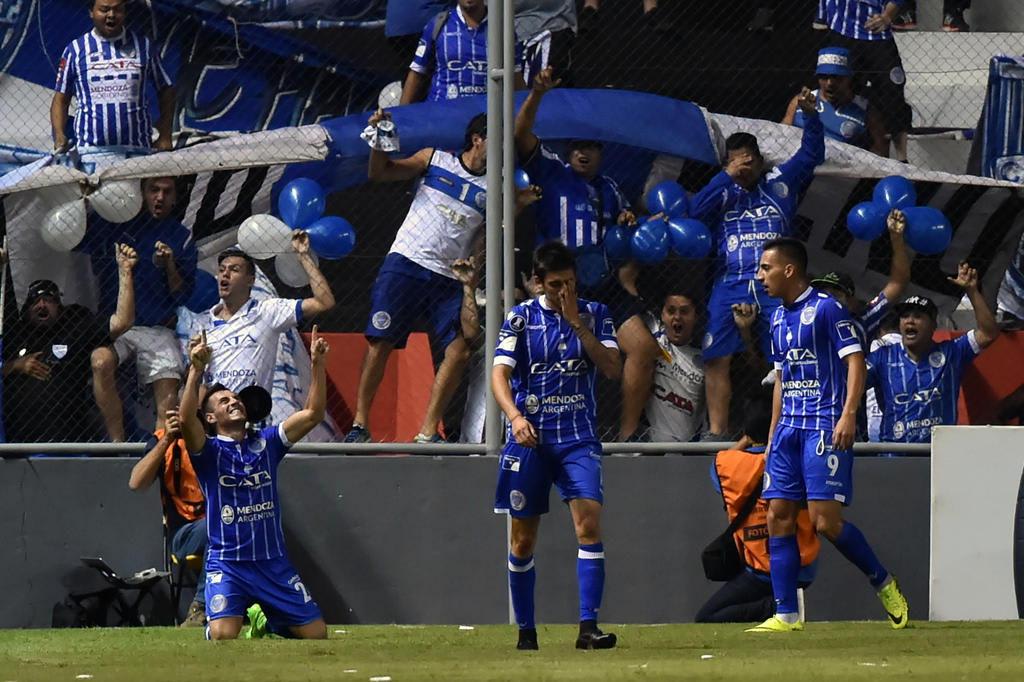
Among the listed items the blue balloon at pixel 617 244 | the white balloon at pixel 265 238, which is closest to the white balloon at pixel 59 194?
the white balloon at pixel 265 238

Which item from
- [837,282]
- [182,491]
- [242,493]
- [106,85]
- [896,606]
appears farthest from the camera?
[106,85]

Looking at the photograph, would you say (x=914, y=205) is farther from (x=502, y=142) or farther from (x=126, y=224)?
(x=126, y=224)

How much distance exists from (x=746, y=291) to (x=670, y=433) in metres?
0.99

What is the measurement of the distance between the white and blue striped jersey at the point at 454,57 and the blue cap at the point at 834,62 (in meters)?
2.16

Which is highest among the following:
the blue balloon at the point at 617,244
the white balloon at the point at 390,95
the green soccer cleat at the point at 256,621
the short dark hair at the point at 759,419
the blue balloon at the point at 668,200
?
the white balloon at the point at 390,95

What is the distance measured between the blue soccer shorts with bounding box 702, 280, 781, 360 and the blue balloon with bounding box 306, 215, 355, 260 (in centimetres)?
228

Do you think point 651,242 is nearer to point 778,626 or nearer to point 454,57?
point 454,57

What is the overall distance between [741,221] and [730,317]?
614mm

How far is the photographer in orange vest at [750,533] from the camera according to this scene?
975cm

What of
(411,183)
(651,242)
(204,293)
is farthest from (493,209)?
(204,293)

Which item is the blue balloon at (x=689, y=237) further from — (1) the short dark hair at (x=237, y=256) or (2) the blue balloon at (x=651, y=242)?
(1) the short dark hair at (x=237, y=256)

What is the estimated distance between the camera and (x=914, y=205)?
11.1 m

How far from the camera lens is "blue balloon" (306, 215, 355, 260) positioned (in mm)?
10828

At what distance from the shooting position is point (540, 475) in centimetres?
801
